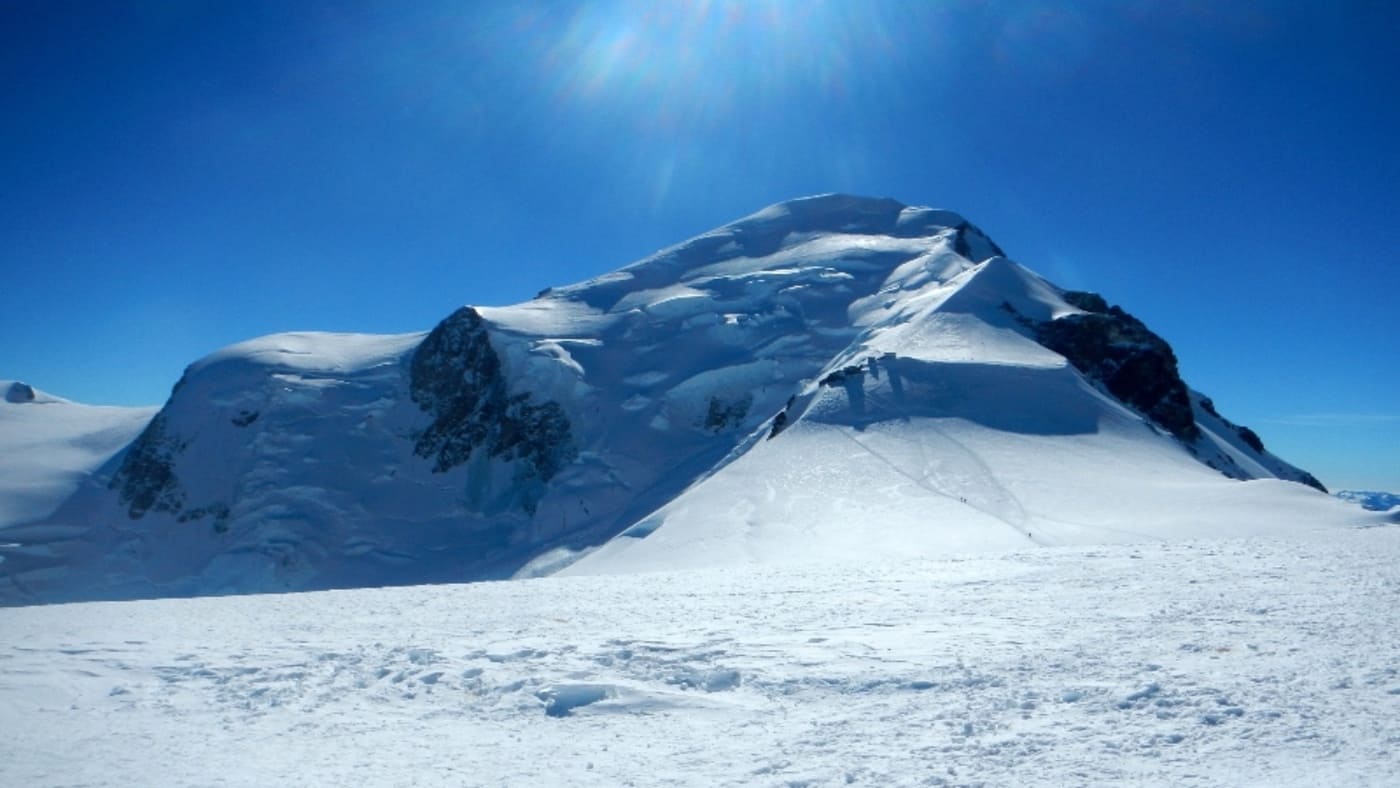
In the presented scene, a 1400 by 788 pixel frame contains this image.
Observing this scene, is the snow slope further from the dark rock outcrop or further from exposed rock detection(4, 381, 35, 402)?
the dark rock outcrop

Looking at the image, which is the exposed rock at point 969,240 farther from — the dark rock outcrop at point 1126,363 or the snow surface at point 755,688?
the snow surface at point 755,688

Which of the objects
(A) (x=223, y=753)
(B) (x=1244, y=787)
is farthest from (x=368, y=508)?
(B) (x=1244, y=787)

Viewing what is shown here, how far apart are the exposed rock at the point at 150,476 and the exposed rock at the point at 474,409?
1862 cm

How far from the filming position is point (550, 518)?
208 ft

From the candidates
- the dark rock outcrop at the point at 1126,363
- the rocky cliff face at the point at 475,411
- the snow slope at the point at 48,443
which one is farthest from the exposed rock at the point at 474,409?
the dark rock outcrop at the point at 1126,363

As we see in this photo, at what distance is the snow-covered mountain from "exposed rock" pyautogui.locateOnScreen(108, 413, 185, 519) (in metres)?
0.25

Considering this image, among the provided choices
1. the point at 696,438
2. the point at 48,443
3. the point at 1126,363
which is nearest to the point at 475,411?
the point at 696,438

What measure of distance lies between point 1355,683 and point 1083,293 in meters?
65.9

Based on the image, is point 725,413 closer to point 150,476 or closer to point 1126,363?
point 1126,363

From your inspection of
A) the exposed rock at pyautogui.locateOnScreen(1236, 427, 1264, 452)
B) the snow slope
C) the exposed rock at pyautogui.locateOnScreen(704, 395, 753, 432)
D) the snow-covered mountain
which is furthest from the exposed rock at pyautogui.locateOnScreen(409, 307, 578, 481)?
the exposed rock at pyautogui.locateOnScreen(1236, 427, 1264, 452)

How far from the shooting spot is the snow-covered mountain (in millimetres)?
32938

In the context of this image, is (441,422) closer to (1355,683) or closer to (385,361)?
(385,361)

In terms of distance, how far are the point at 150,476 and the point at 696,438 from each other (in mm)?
43842

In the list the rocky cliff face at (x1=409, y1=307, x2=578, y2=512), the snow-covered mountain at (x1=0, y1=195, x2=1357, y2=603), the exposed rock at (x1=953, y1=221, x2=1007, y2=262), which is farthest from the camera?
the exposed rock at (x1=953, y1=221, x2=1007, y2=262)
